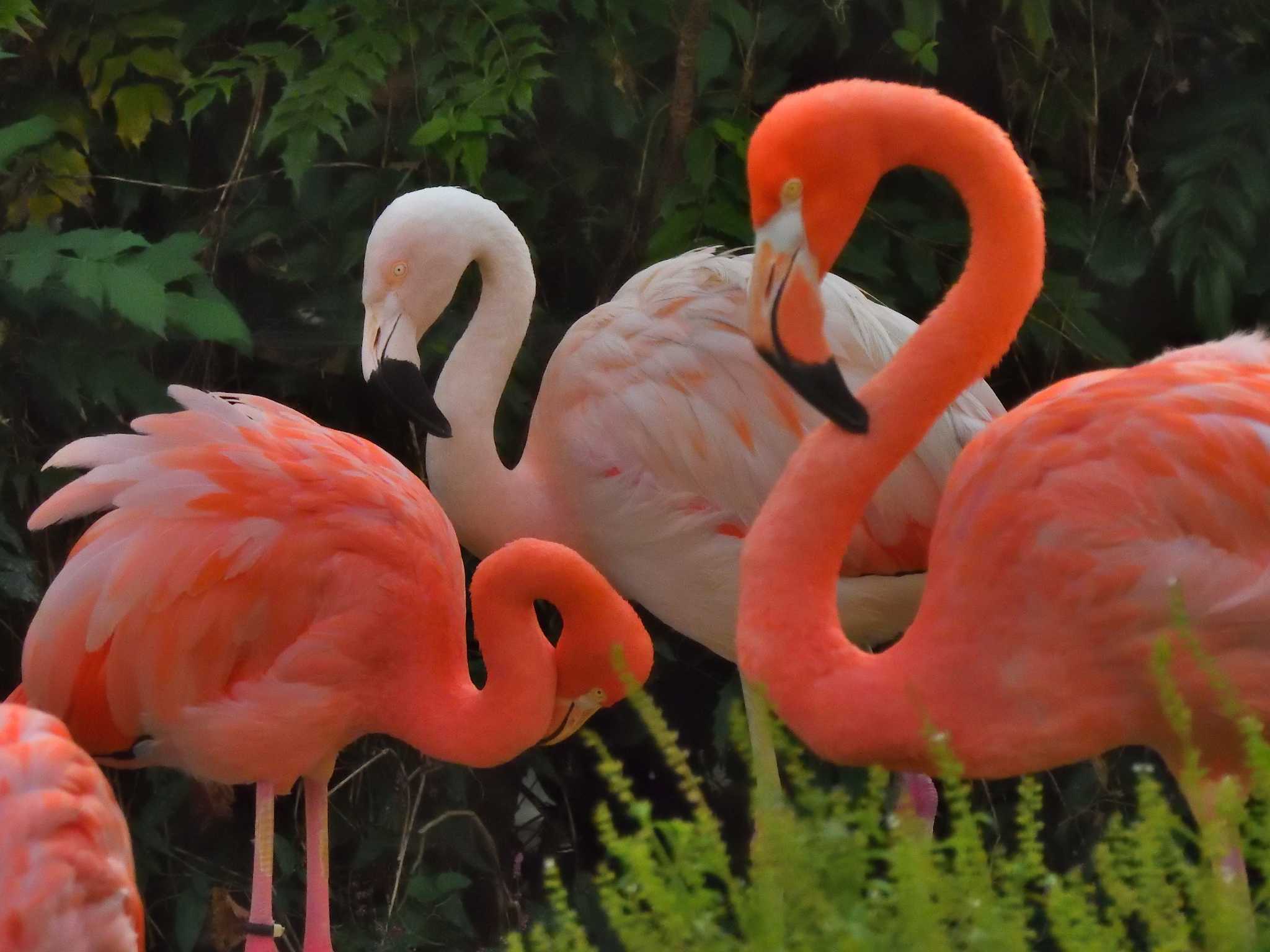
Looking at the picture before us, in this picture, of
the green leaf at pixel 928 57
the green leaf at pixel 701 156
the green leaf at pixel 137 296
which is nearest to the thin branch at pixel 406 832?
the green leaf at pixel 137 296

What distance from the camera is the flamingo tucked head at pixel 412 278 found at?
123 inches

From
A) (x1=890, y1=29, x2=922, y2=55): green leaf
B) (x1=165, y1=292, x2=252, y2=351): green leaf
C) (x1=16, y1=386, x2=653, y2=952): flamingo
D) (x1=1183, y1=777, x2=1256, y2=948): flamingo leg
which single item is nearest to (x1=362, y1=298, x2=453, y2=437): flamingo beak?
(x1=16, y1=386, x2=653, y2=952): flamingo

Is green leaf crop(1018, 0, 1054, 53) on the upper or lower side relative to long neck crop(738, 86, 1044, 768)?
upper

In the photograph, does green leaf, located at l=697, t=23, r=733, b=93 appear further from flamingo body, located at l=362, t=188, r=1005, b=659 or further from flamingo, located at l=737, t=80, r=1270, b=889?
flamingo, located at l=737, t=80, r=1270, b=889

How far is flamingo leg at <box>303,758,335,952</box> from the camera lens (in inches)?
122

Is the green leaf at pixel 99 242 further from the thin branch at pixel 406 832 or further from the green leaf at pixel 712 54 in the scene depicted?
the thin branch at pixel 406 832

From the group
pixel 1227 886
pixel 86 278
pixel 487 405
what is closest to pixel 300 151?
pixel 86 278

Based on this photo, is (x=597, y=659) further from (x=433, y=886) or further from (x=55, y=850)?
(x=55, y=850)

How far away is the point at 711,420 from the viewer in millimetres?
3078

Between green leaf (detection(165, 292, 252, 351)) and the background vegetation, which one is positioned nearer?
green leaf (detection(165, 292, 252, 351))

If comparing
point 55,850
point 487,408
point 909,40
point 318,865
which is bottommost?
point 318,865

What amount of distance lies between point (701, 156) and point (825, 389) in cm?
124

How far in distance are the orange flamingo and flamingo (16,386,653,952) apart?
578 mm

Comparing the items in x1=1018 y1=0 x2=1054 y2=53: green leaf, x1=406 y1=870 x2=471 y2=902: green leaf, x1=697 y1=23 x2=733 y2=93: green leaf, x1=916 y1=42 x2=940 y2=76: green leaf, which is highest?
x1=1018 y1=0 x2=1054 y2=53: green leaf
